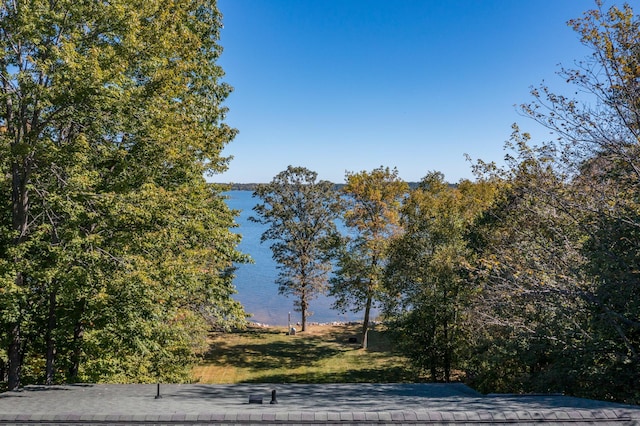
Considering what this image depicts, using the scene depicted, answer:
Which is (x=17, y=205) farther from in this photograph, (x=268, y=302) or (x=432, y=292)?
(x=268, y=302)

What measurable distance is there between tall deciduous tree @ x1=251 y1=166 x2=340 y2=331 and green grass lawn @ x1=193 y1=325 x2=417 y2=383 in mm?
4485

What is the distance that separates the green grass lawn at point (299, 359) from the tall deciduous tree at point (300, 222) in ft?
14.7

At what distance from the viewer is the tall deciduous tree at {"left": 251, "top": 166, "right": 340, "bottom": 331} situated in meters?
36.1

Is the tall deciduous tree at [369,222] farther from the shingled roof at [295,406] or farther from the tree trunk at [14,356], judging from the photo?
the tree trunk at [14,356]

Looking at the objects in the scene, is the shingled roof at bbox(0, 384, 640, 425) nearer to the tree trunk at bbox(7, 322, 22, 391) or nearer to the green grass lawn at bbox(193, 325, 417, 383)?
the tree trunk at bbox(7, 322, 22, 391)

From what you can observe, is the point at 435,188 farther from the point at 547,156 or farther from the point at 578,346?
the point at 578,346

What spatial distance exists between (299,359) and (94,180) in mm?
20365

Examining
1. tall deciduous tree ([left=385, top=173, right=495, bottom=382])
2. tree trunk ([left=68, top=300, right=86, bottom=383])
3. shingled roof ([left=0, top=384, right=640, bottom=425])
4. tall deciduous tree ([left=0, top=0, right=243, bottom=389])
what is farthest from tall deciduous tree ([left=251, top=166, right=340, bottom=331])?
shingled roof ([left=0, top=384, right=640, bottom=425])

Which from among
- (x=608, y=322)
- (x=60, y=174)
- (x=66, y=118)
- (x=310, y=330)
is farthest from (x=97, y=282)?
(x=310, y=330)

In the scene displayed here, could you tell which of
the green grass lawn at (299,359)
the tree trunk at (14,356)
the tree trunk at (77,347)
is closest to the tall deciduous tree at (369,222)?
the green grass lawn at (299,359)

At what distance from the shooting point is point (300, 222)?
3669cm

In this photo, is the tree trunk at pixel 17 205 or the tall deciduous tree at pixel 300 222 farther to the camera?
the tall deciduous tree at pixel 300 222

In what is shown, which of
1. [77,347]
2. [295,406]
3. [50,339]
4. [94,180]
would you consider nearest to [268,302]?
[77,347]

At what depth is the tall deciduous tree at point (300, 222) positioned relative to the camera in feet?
119
